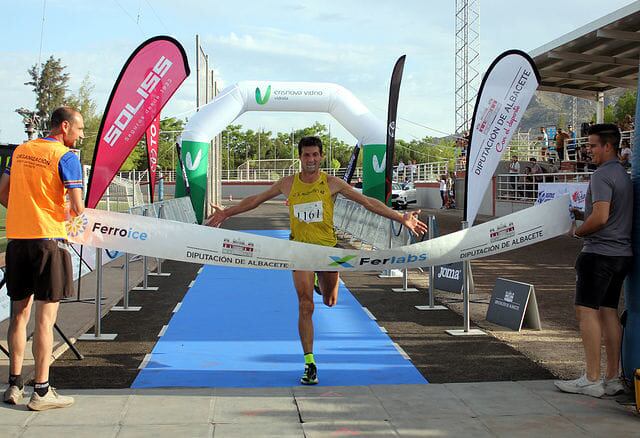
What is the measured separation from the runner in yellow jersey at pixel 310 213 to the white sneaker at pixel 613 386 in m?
1.85

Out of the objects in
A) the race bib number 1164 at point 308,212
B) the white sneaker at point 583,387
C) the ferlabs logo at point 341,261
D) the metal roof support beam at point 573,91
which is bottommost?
the white sneaker at point 583,387

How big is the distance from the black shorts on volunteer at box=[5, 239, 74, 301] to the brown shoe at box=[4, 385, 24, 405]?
0.65 meters

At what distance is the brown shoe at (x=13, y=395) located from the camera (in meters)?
5.17

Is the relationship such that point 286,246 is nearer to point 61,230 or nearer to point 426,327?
point 61,230

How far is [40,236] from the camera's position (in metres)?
5.10

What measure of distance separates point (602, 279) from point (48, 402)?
4.10 metres

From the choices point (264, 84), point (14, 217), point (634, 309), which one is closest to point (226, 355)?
point (14, 217)

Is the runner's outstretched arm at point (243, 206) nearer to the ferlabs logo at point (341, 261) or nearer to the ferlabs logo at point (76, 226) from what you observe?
the ferlabs logo at point (341, 261)

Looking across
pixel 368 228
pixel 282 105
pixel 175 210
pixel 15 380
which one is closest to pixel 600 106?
pixel 282 105

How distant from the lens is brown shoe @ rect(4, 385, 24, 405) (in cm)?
517

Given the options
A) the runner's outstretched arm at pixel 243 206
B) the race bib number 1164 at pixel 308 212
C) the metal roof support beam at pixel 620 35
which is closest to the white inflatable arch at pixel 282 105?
the metal roof support beam at pixel 620 35

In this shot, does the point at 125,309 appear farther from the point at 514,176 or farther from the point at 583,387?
the point at 514,176

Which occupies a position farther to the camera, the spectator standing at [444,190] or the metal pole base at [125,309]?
the spectator standing at [444,190]

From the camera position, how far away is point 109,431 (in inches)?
181
